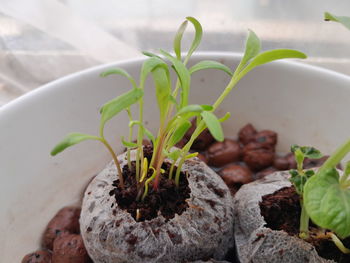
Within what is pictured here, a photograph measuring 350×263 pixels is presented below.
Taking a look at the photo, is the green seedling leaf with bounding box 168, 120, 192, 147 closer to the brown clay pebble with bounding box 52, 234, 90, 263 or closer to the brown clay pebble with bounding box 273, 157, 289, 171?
the brown clay pebble with bounding box 52, 234, 90, 263

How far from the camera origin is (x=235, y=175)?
931mm

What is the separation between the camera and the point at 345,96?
0.93 m

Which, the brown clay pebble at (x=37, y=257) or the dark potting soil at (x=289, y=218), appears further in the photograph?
the brown clay pebble at (x=37, y=257)

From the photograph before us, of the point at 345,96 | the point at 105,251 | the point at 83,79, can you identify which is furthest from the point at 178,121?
the point at 345,96

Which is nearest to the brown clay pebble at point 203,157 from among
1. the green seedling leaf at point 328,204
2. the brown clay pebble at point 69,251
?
the brown clay pebble at point 69,251

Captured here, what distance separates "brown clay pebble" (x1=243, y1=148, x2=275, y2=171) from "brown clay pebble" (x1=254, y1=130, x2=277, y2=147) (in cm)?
2

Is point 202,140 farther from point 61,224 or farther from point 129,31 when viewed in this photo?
point 129,31

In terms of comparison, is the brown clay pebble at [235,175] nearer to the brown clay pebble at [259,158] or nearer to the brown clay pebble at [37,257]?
the brown clay pebble at [259,158]

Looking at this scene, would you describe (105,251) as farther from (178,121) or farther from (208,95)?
(208,95)

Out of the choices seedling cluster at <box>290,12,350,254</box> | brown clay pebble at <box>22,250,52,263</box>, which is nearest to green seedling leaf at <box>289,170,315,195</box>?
seedling cluster at <box>290,12,350,254</box>

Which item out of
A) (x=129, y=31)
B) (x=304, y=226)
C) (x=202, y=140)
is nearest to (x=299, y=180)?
(x=304, y=226)

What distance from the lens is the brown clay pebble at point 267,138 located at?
3.25 feet

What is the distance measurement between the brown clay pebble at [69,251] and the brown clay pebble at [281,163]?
1.61 ft

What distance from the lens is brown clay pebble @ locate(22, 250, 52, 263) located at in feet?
2.57
